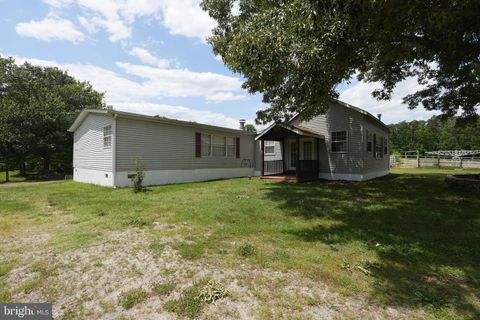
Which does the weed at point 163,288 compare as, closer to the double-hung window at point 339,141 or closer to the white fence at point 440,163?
the double-hung window at point 339,141

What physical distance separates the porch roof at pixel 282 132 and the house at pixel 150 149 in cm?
264

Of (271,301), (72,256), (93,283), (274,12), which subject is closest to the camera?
(271,301)

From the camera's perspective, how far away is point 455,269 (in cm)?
377

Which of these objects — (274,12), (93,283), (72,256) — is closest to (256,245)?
(93,283)

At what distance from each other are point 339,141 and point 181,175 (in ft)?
29.1

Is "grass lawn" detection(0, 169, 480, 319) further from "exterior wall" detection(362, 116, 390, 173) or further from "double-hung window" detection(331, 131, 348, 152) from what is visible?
"double-hung window" detection(331, 131, 348, 152)

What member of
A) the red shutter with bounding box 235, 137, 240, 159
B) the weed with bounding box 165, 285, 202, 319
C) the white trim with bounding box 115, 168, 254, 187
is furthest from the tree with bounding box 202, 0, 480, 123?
the red shutter with bounding box 235, 137, 240, 159

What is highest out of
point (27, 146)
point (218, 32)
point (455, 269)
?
point (218, 32)

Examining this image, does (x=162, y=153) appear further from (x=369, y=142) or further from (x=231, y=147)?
(x=369, y=142)

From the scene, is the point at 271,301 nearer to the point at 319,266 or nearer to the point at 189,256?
the point at 319,266

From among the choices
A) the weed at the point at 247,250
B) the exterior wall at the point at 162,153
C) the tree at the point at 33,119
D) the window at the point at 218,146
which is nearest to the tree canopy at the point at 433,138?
the window at the point at 218,146

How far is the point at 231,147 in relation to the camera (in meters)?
17.3

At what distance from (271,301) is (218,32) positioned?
10214mm

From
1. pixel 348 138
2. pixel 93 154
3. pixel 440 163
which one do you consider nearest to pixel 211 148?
pixel 93 154
